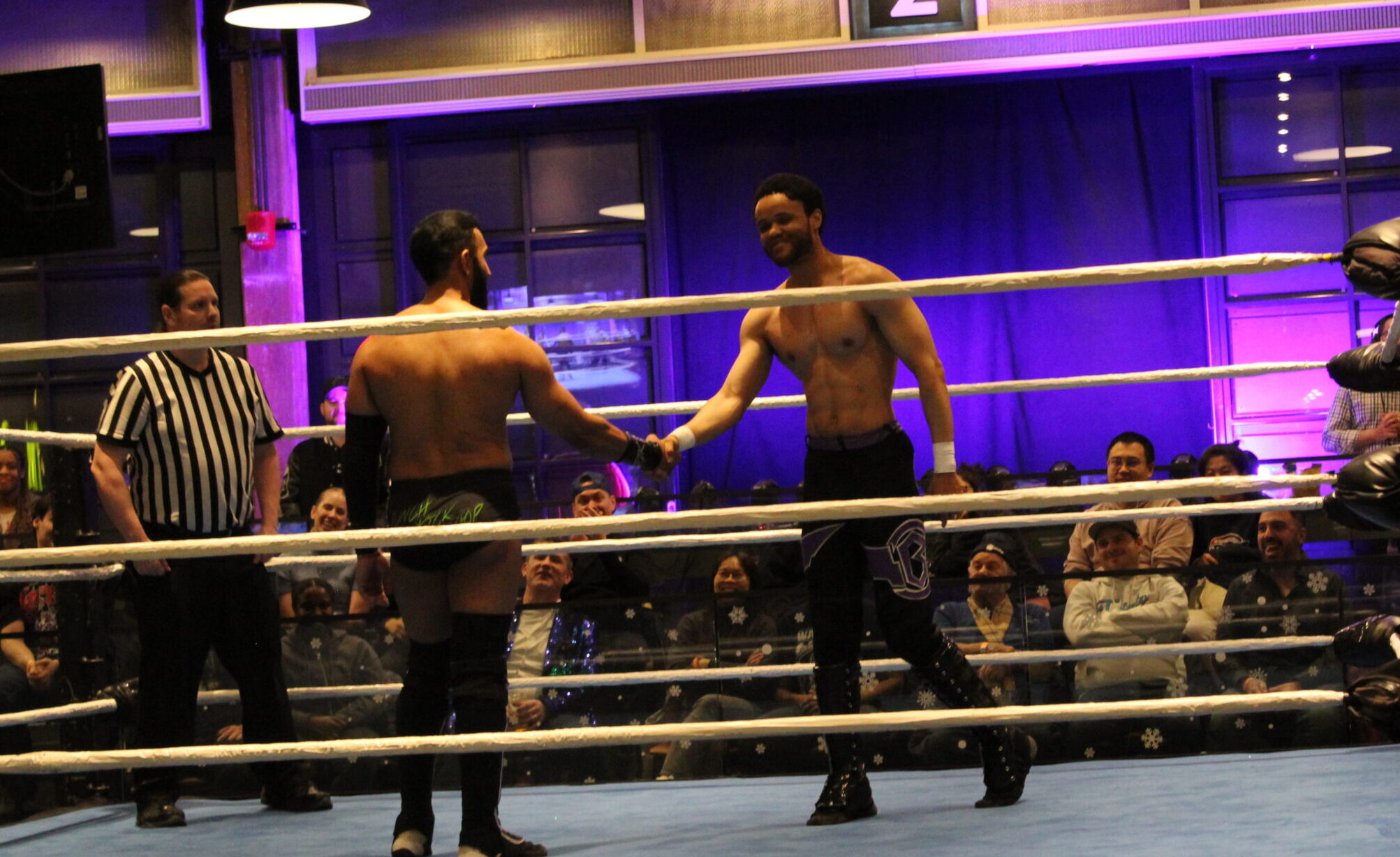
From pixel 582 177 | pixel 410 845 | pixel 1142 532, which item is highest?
pixel 582 177

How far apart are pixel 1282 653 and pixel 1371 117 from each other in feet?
16.0

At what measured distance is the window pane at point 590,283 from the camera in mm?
7469

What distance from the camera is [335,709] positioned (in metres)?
3.38

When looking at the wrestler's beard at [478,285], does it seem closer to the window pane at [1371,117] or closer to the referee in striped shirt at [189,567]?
the referee in striped shirt at [189,567]

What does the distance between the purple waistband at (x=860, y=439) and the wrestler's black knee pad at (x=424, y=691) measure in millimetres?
764

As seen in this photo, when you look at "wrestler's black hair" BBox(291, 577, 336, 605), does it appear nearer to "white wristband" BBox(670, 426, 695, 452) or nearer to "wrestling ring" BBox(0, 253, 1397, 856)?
"wrestling ring" BBox(0, 253, 1397, 856)

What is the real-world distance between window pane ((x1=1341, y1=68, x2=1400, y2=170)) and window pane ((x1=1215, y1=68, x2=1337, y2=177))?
0.09m

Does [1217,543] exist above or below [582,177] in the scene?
below

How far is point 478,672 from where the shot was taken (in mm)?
2393

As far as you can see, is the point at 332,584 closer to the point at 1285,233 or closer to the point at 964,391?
the point at 964,391

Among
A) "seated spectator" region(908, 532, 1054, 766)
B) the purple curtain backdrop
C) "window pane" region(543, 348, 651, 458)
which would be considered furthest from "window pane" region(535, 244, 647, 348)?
"seated spectator" region(908, 532, 1054, 766)

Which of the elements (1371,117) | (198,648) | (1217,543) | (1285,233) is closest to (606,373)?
(1285,233)

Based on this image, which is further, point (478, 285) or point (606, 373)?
point (606, 373)

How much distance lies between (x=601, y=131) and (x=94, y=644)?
4.75 metres
